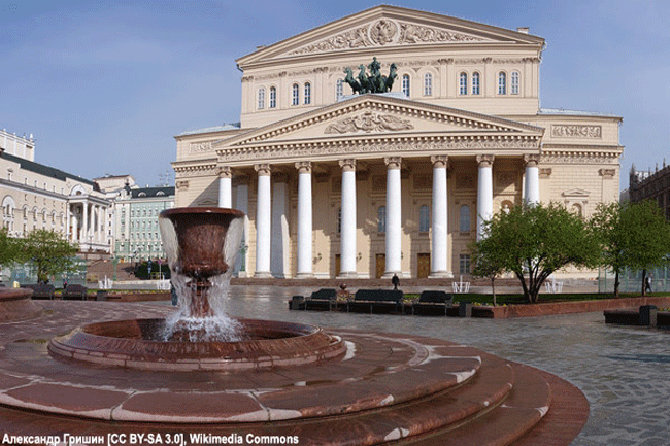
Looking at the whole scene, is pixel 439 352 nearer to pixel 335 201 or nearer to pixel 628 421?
pixel 628 421

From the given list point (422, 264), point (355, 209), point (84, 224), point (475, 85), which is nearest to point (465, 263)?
point (422, 264)

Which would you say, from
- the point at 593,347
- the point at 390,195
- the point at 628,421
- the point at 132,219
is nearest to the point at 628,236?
the point at 593,347

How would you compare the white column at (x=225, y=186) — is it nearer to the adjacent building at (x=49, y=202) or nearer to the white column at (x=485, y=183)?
the white column at (x=485, y=183)

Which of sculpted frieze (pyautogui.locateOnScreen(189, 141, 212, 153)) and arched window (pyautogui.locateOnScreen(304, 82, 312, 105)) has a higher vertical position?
arched window (pyautogui.locateOnScreen(304, 82, 312, 105))

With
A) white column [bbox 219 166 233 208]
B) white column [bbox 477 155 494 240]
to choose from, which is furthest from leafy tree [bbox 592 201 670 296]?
white column [bbox 219 166 233 208]

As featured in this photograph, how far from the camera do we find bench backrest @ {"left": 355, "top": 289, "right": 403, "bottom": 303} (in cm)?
2389

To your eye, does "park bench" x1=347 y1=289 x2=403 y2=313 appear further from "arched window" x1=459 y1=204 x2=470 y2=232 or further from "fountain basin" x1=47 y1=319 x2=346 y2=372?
"arched window" x1=459 y1=204 x2=470 y2=232

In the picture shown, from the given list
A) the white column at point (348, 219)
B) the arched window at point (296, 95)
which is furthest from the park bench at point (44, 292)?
the arched window at point (296, 95)

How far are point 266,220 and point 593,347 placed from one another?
40793 millimetres

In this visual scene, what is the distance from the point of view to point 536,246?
Result: 2552 cm

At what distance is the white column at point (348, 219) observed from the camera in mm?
49125

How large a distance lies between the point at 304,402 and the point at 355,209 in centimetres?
4541

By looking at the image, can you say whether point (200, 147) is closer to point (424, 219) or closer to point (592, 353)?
point (424, 219)

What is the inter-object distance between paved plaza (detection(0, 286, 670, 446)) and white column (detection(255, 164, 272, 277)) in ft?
93.1
